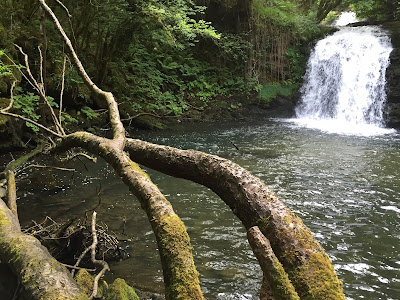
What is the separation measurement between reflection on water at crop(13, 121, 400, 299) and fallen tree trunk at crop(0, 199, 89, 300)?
1.75m

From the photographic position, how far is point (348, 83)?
17.1m

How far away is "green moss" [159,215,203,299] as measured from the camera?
128 centimetres

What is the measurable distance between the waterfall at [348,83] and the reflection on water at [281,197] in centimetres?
603

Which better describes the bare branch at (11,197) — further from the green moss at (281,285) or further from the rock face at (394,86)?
the rock face at (394,86)

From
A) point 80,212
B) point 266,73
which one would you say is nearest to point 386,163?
point 80,212

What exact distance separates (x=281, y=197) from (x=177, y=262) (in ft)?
17.3

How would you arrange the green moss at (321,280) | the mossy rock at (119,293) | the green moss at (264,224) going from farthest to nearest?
the mossy rock at (119,293), the green moss at (264,224), the green moss at (321,280)

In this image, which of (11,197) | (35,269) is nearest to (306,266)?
(35,269)

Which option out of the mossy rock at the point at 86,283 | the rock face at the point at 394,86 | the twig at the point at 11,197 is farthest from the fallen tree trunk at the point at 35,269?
the rock face at the point at 394,86

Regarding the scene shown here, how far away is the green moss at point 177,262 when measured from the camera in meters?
1.28

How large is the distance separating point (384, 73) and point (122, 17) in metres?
12.7

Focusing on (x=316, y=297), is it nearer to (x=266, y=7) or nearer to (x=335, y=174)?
(x=335, y=174)

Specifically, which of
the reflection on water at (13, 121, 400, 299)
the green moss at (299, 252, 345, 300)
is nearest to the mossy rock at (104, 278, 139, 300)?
the reflection on water at (13, 121, 400, 299)

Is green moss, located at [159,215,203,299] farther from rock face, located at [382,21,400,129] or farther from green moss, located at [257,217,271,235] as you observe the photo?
rock face, located at [382,21,400,129]
